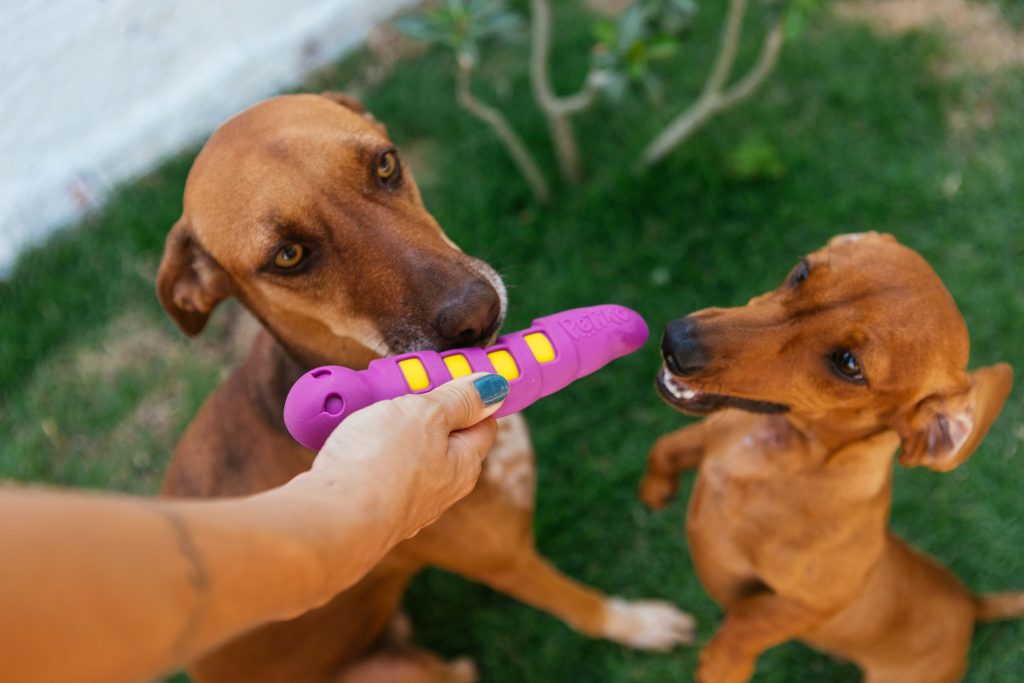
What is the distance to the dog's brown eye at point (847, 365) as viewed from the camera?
2973 millimetres

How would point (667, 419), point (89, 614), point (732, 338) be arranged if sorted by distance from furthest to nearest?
point (667, 419), point (732, 338), point (89, 614)

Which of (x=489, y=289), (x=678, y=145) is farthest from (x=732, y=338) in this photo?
(x=678, y=145)

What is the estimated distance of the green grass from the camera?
4664 millimetres

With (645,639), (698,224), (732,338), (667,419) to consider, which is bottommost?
(645,639)

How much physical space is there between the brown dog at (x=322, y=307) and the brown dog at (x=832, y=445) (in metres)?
0.87

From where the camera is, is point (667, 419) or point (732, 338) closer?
point (732, 338)

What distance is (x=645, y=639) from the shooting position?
176 inches

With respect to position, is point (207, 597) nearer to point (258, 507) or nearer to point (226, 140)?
point (258, 507)

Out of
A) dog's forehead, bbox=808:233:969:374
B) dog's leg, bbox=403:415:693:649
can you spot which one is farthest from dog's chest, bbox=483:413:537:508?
dog's forehead, bbox=808:233:969:374

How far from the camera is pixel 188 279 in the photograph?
330 centimetres

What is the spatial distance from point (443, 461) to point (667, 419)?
10.2 ft

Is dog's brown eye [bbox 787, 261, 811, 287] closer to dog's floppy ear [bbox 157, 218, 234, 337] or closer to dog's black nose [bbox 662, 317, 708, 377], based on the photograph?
dog's black nose [bbox 662, 317, 708, 377]

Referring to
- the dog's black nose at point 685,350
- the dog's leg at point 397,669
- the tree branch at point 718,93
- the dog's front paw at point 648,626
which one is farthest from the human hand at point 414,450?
the tree branch at point 718,93

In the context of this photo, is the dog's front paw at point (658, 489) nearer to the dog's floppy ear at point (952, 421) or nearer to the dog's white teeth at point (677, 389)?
the dog's white teeth at point (677, 389)
